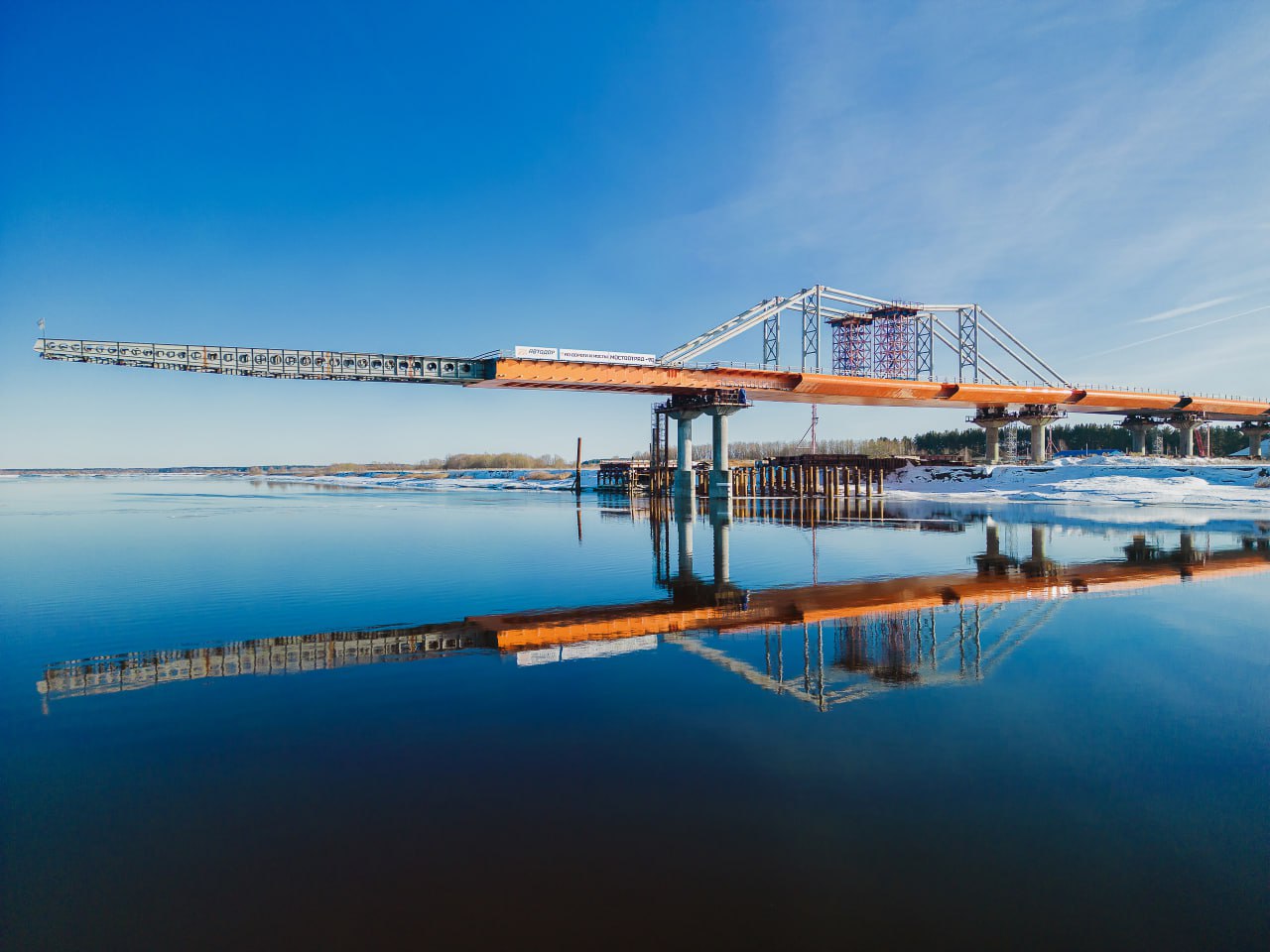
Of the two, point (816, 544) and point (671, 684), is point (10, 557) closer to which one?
point (671, 684)

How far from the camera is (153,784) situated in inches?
243

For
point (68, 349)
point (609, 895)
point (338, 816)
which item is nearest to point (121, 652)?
point (338, 816)

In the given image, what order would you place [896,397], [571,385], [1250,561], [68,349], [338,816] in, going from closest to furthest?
[338,816] < [1250,561] < [68,349] < [571,385] < [896,397]

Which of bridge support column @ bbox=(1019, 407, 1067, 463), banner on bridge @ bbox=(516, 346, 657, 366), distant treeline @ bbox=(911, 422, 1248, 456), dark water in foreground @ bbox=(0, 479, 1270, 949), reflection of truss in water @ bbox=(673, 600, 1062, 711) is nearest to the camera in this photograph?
dark water in foreground @ bbox=(0, 479, 1270, 949)

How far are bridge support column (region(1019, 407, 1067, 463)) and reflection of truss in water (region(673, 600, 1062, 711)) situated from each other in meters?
81.5

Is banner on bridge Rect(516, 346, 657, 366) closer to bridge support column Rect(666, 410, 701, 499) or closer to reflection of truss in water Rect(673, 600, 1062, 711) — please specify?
bridge support column Rect(666, 410, 701, 499)

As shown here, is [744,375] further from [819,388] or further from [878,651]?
[878,651]

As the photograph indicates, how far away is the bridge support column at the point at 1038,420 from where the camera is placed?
8115 cm

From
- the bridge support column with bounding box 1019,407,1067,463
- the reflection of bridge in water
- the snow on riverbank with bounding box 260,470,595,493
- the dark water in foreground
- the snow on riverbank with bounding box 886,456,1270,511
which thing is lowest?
the dark water in foreground

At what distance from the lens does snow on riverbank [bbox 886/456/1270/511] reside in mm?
50956

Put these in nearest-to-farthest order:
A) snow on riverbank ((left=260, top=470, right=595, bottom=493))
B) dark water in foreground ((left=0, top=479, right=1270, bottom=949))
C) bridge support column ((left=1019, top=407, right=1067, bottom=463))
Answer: dark water in foreground ((left=0, top=479, right=1270, bottom=949)) < bridge support column ((left=1019, top=407, right=1067, bottom=463)) < snow on riverbank ((left=260, top=470, right=595, bottom=493))

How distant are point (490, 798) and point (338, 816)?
1289mm

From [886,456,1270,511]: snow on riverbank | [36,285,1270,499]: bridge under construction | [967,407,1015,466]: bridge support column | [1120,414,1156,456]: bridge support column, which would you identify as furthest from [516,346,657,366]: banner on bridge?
[1120,414,1156,456]: bridge support column

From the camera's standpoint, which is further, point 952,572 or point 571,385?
point 571,385
